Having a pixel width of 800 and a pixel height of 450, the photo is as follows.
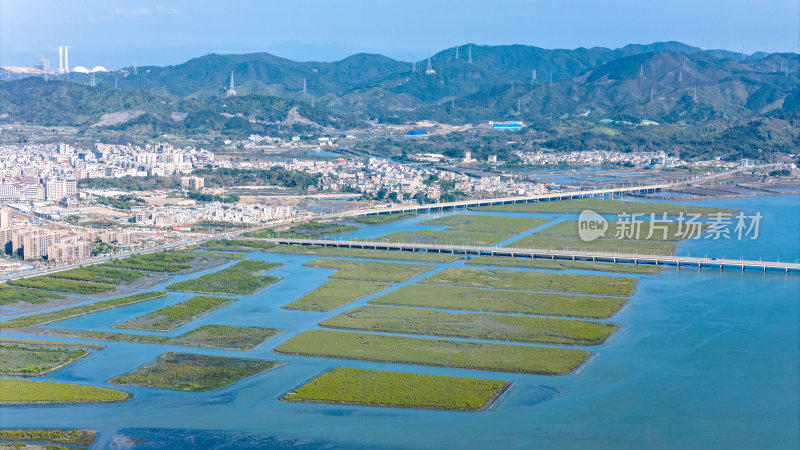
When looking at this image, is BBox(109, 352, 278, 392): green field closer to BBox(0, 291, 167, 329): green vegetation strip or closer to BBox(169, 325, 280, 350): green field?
BBox(169, 325, 280, 350): green field

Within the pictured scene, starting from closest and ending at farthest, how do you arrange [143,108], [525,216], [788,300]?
[788,300] < [525,216] < [143,108]

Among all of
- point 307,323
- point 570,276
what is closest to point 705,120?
point 570,276

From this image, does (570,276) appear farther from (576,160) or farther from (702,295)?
(576,160)

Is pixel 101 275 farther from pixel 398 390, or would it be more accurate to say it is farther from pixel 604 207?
pixel 604 207

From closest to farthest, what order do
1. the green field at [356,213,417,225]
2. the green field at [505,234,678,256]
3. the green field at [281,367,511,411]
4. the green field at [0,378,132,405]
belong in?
1. the green field at [281,367,511,411]
2. the green field at [0,378,132,405]
3. the green field at [505,234,678,256]
4. the green field at [356,213,417,225]

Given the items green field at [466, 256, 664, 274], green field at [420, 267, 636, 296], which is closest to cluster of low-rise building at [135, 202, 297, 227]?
green field at [466, 256, 664, 274]

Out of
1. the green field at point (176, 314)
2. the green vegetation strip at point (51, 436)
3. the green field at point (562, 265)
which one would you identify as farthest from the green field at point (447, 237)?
the green vegetation strip at point (51, 436)
